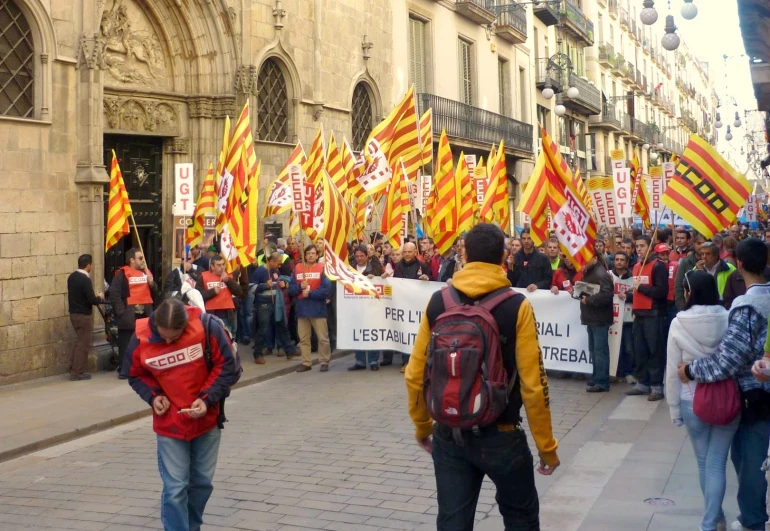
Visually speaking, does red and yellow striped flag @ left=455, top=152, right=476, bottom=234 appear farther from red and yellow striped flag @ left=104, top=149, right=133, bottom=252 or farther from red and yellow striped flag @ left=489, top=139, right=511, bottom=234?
red and yellow striped flag @ left=104, top=149, right=133, bottom=252

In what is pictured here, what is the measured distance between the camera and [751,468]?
206 inches

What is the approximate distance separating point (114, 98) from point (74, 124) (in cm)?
213

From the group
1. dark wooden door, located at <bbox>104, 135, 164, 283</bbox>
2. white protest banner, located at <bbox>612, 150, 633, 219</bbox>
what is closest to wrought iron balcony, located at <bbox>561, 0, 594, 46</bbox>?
white protest banner, located at <bbox>612, 150, 633, 219</bbox>

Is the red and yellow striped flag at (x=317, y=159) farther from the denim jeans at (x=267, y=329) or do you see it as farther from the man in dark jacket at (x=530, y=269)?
the man in dark jacket at (x=530, y=269)

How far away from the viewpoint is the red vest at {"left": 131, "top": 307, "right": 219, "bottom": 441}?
5.00 meters

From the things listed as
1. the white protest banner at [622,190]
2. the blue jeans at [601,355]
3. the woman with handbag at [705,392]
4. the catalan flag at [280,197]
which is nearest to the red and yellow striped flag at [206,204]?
the catalan flag at [280,197]

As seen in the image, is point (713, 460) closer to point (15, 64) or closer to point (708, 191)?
point (708, 191)

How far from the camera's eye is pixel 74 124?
12766 millimetres

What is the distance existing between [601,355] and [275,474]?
15.8ft

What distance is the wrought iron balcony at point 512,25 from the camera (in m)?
30.5

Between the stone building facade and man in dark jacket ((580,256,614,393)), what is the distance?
19.0 feet

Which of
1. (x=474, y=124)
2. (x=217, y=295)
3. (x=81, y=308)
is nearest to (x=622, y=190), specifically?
(x=217, y=295)

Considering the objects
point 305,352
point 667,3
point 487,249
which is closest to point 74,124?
point 305,352

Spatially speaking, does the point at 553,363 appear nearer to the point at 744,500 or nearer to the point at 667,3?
the point at 744,500
